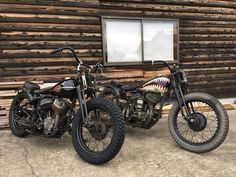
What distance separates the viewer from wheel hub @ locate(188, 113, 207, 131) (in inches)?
151

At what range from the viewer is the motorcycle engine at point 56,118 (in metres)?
3.88

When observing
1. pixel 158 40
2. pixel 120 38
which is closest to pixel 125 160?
pixel 120 38

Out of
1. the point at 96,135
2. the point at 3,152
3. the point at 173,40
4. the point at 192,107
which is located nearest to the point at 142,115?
the point at 192,107

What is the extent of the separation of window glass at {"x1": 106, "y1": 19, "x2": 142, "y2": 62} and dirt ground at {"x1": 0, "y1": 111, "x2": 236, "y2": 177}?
2.61 metres

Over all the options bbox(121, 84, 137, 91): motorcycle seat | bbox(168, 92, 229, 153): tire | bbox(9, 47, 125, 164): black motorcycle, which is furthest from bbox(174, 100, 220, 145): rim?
bbox(9, 47, 125, 164): black motorcycle

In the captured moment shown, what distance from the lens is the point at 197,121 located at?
3.87 m

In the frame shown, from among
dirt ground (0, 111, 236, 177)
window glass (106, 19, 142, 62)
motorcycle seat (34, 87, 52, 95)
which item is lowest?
dirt ground (0, 111, 236, 177)

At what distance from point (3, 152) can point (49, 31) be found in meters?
2.88

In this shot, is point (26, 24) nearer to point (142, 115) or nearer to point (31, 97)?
point (31, 97)

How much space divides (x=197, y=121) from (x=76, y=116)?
1567mm

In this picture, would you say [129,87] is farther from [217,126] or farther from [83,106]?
[217,126]

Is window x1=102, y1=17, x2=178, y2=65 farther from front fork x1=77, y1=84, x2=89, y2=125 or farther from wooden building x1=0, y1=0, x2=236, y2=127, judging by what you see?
front fork x1=77, y1=84, x2=89, y2=125

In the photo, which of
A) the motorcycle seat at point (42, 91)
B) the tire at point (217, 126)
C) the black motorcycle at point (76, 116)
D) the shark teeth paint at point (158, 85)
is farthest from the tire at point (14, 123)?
the tire at point (217, 126)

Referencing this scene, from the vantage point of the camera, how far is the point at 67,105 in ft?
13.0
